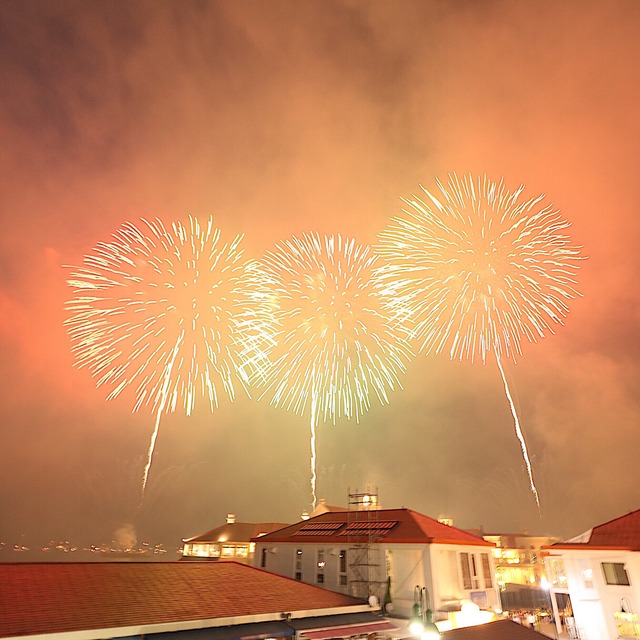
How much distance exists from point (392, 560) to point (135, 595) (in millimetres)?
16299

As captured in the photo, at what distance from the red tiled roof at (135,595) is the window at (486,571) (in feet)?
39.9

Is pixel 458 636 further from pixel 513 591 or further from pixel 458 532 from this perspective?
pixel 513 591

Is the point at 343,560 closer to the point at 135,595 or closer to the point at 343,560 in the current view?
the point at 343,560

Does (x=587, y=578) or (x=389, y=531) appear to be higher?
(x=389, y=531)

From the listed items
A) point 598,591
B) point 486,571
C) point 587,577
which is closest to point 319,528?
point 486,571

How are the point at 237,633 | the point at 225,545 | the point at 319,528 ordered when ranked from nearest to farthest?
the point at 237,633 → the point at 319,528 → the point at 225,545

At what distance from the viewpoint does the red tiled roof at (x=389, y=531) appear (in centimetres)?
A: 2833

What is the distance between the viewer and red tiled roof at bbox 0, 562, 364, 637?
48.6 ft

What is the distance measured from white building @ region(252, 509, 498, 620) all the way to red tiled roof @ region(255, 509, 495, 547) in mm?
61

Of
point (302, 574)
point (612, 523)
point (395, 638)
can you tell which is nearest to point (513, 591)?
point (612, 523)

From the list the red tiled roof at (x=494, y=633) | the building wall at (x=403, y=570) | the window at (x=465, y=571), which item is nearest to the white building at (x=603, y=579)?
the building wall at (x=403, y=570)

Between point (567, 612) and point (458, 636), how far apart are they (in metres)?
34.1

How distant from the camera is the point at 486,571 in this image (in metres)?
31.1

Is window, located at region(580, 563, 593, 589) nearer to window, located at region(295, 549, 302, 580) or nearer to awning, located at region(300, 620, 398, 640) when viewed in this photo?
window, located at region(295, 549, 302, 580)
